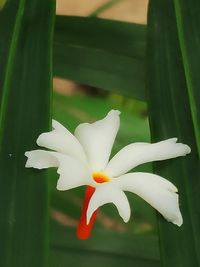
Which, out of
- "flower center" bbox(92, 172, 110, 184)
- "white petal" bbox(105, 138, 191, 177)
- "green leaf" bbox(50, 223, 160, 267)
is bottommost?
"green leaf" bbox(50, 223, 160, 267)

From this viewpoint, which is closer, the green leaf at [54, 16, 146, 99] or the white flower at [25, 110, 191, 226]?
the white flower at [25, 110, 191, 226]

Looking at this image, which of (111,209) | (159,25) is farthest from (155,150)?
(111,209)

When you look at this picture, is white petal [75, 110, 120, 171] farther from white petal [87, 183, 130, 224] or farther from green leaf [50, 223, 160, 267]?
green leaf [50, 223, 160, 267]

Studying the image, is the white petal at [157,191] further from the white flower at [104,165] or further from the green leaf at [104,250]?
the green leaf at [104,250]

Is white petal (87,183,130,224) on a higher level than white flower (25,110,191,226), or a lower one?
lower

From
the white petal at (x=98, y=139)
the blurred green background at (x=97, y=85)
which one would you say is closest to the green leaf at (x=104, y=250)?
the blurred green background at (x=97, y=85)

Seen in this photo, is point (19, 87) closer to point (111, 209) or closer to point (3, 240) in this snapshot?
point (3, 240)

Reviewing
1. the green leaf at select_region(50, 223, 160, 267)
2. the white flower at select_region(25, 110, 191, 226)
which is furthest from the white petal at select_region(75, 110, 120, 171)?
the green leaf at select_region(50, 223, 160, 267)
